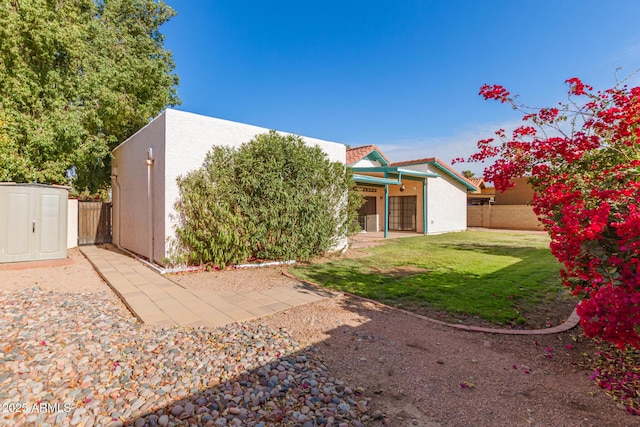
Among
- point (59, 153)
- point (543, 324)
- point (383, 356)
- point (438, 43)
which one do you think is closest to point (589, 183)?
point (543, 324)

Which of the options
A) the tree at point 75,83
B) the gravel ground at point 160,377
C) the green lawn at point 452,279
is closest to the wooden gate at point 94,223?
the tree at point 75,83

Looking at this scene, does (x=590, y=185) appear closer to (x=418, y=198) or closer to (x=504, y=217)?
(x=418, y=198)

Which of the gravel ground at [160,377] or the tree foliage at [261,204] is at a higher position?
the tree foliage at [261,204]

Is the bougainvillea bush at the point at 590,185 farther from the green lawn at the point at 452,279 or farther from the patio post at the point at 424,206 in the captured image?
the patio post at the point at 424,206

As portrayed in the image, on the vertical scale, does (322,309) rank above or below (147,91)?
below

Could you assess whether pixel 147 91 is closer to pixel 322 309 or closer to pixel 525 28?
pixel 322 309

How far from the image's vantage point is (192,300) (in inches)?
220

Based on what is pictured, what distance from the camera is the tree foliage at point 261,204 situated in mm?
7824

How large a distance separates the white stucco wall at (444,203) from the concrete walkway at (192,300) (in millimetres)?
15400

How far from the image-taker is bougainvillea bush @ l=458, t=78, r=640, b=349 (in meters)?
2.52

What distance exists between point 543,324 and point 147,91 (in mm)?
16345

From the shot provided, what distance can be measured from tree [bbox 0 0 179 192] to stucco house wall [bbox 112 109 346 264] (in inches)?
109

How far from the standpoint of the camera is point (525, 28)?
8.32 meters

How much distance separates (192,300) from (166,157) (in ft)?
13.2
